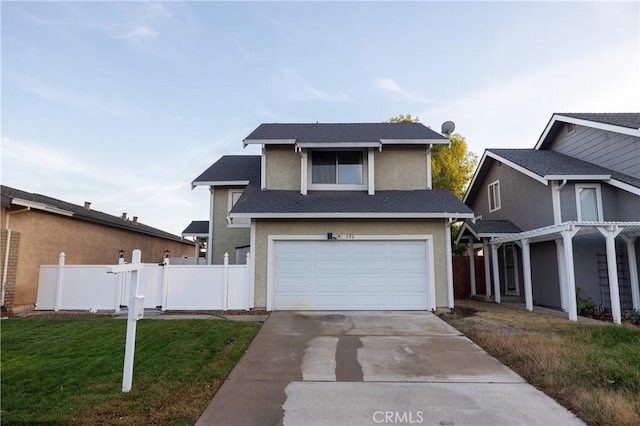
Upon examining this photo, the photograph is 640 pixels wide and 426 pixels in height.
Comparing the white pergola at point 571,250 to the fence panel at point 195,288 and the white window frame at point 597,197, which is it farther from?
the fence panel at point 195,288

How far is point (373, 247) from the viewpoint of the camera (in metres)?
11.3

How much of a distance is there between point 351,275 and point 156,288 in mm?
5905

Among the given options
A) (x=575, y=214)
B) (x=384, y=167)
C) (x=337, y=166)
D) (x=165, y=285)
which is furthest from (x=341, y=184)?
(x=575, y=214)

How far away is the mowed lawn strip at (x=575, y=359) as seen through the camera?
13.8 feet

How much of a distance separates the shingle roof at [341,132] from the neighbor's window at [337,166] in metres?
0.56

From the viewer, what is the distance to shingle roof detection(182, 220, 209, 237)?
16.0m

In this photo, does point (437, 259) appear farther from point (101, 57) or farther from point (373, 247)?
point (101, 57)

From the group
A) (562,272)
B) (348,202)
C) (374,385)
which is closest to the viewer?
(374,385)

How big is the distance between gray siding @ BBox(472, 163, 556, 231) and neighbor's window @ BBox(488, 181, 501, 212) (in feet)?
0.63

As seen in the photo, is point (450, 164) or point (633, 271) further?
point (450, 164)

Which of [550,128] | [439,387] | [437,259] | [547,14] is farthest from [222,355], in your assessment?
[550,128]

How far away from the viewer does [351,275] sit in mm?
11203

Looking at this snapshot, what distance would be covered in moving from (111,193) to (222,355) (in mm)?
18296

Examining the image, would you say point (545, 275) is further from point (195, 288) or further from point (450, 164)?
point (195, 288)
